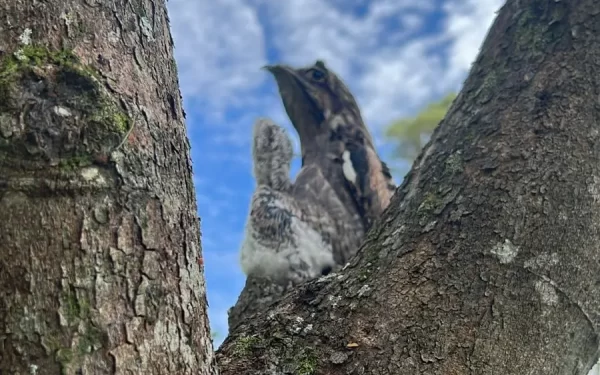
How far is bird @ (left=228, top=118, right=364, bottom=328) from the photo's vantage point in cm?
315

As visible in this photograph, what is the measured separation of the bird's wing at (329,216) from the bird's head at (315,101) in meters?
0.38

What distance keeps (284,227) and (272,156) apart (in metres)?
0.42

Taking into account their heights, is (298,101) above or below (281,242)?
above

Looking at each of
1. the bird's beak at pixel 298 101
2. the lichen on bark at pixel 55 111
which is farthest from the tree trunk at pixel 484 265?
the bird's beak at pixel 298 101

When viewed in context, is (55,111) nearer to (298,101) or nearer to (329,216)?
(329,216)

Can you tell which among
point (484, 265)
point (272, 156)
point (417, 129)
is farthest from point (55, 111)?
point (417, 129)

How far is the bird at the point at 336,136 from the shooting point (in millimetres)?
3789

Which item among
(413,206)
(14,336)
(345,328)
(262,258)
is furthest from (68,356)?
(262,258)

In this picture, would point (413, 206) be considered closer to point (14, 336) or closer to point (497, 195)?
point (497, 195)

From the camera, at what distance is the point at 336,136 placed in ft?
13.1

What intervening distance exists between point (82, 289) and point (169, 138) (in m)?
0.28

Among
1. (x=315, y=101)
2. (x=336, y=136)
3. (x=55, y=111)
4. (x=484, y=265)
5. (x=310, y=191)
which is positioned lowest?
(x=484, y=265)

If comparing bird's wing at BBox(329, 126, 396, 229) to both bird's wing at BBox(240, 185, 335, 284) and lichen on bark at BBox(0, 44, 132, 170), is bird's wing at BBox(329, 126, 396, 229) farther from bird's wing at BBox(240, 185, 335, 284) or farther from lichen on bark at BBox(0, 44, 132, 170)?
lichen on bark at BBox(0, 44, 132, 170)

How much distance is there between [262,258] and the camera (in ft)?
10.5
